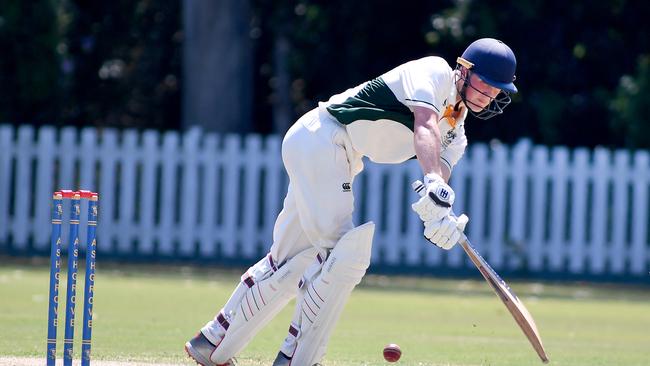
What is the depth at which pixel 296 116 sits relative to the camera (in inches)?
675

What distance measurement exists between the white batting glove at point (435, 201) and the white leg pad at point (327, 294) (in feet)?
0.84

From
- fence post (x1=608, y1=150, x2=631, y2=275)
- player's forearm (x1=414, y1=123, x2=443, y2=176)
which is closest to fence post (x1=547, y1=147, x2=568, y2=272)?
fence post (x1=608, y1=150, x2=631, y2=275)

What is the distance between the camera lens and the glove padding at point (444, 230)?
5441mm

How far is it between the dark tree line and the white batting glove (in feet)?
29.7

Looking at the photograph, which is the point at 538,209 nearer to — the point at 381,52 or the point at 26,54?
the point at 381,52

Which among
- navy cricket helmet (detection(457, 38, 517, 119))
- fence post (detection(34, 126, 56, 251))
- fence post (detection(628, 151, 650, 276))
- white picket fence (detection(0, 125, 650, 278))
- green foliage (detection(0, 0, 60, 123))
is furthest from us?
green foliage (detection(0, 0, 60, 123))

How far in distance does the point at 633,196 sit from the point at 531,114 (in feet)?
7.22

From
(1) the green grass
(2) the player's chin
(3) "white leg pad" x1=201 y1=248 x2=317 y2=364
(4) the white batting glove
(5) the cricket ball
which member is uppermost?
(2) the player's chin

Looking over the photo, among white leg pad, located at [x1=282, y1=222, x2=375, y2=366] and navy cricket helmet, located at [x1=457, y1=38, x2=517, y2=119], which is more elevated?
navy cricket helmet, located at [x1=457, y1=38, x2=517, y2=119]

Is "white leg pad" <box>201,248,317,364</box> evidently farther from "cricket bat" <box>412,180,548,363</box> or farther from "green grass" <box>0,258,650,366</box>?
"cricket bat" <box>412,180,548,363</box>

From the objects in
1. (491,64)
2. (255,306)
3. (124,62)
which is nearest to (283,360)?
(255,306)

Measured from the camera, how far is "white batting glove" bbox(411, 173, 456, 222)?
5.43 meters

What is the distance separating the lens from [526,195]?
13.6 m

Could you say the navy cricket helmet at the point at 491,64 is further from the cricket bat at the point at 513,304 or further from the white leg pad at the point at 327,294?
the white leg pad at the point at 327,294
